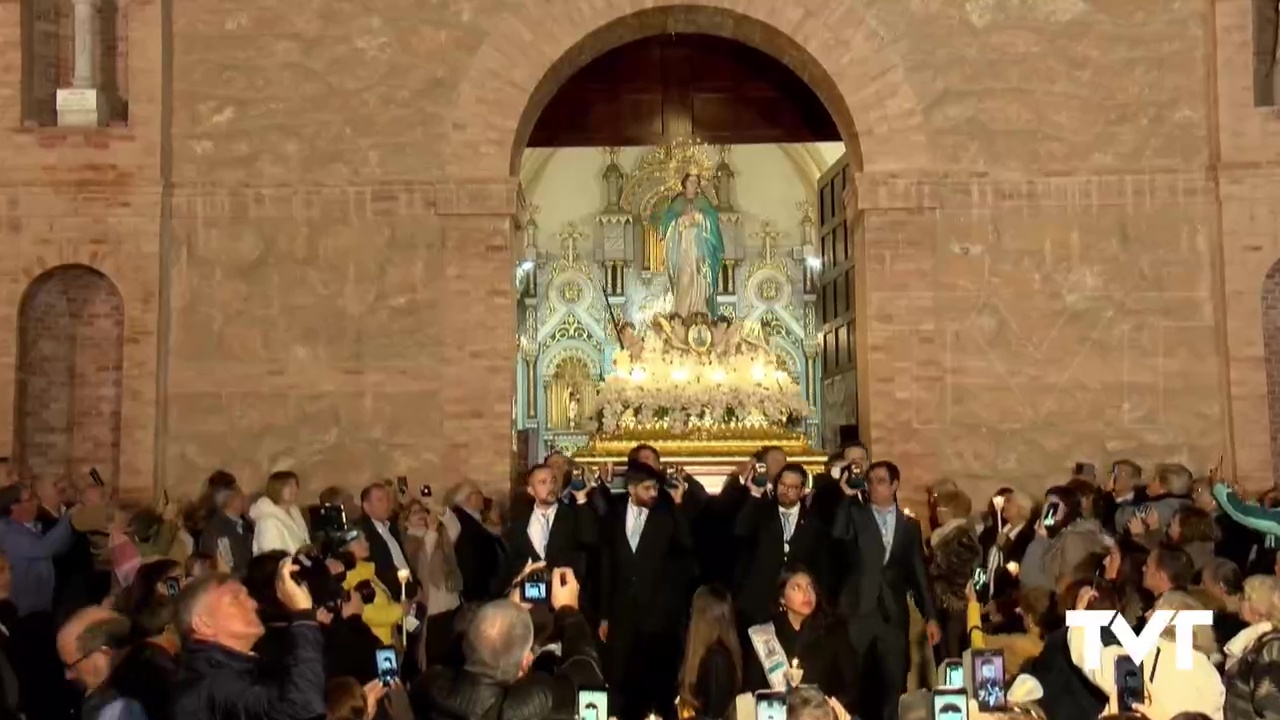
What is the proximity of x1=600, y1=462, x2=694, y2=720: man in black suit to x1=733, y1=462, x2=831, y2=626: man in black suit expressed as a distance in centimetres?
40

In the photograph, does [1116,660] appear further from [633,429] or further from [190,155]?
[190,155]

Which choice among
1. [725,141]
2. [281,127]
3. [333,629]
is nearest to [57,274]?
[281,127]

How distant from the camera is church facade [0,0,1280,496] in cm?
1376

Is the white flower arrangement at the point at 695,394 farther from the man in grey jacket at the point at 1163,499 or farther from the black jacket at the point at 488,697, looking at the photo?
the black jacket at the point at 488,697

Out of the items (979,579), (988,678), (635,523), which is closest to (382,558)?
(635,523)

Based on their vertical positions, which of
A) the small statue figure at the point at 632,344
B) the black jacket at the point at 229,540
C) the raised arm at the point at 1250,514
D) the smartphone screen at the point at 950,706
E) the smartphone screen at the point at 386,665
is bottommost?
the smartphone screen at the point at 950,706

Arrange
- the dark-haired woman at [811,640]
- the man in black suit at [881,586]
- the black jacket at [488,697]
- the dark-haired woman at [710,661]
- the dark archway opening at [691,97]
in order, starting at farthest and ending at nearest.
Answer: the dark archway opening at [691,97], the man in black suit at [881,586], the dark-haired woman at [811,640], the dark-haired woman at [710,661], the black jacket at [488,697]

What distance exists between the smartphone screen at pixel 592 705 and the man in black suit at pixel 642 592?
389cm

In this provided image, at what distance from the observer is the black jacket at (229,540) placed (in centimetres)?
938

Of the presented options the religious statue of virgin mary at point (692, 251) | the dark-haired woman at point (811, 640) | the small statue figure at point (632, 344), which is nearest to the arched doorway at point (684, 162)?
the religious statue of virgin mary at point (692, 251)

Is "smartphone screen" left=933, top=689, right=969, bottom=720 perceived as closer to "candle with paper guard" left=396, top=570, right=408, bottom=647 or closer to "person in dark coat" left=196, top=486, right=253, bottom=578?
"candle with paper guard" left=396, top=570, right=408, bottom=647

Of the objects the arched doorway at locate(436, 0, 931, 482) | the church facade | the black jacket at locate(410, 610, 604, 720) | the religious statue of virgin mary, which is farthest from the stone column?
the black jacket at locate(410, 610, 604, 720)

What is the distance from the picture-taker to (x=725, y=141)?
1677 cm

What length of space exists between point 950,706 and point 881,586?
3.64m
